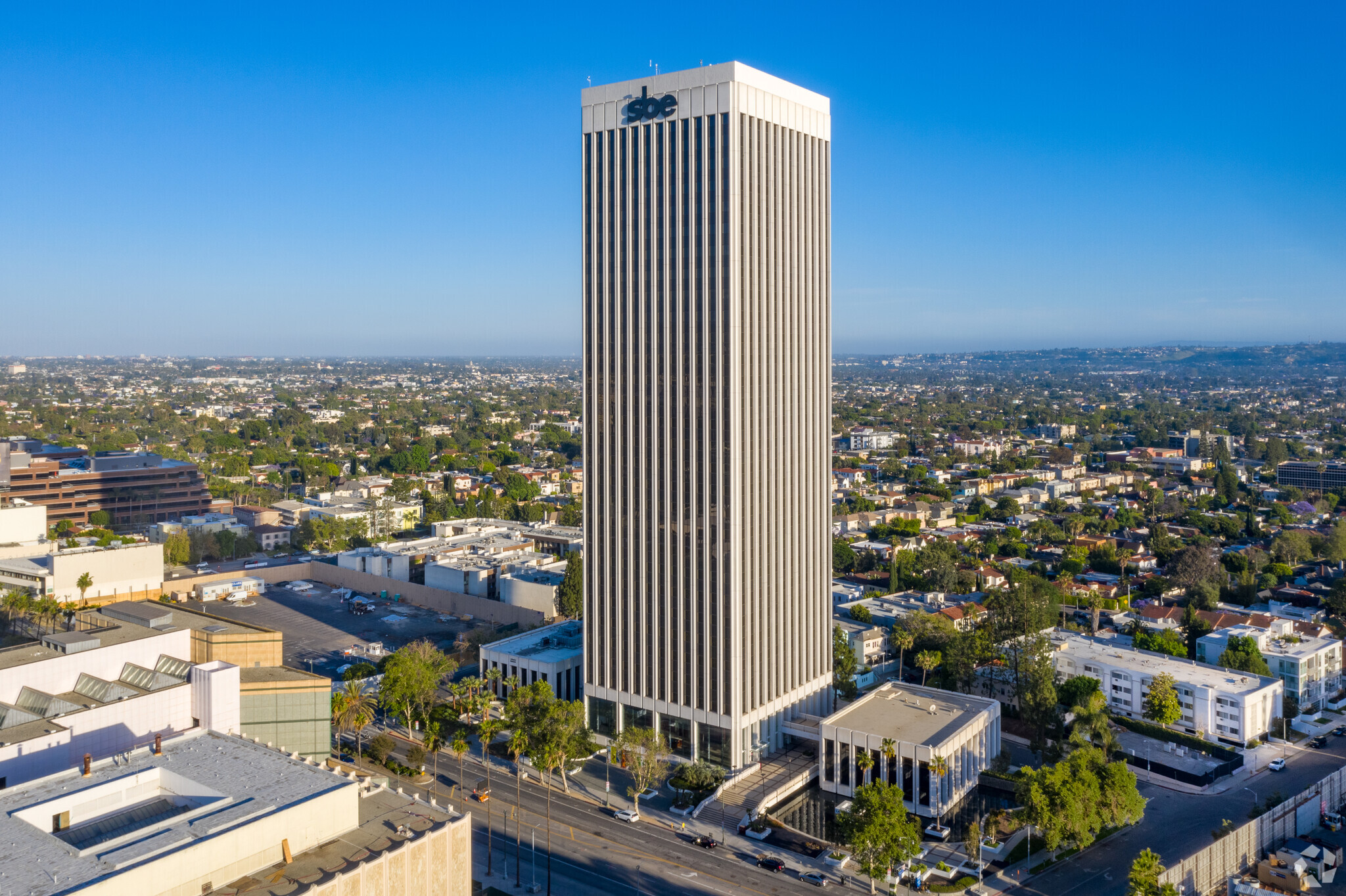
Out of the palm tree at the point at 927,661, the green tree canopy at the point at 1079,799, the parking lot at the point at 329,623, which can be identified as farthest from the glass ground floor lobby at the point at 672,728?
the parking lot at the point at 329,623

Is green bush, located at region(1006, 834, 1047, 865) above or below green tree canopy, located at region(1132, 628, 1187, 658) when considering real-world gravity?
below

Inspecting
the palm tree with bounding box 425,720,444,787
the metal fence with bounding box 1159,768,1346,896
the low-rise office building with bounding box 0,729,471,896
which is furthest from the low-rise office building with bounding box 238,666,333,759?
the metal fence with bounding box 1159,768,1346,896

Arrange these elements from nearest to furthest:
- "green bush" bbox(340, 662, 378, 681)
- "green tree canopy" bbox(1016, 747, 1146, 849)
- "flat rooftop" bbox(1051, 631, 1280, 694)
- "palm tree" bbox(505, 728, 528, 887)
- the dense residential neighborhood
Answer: "palm tree" bbox(505, 728, 528, 887) < "green tree canopy" bbox(1016, 747, 1146, 849) < the dense residential neighborhood < "flat rooftop" bbox(1051, 631, 1280, 694) < "green bush" bbox(340, 662, 378, 681)

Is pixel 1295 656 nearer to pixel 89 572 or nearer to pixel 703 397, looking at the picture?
pixel 703 397

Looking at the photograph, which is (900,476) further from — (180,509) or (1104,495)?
(180,509)

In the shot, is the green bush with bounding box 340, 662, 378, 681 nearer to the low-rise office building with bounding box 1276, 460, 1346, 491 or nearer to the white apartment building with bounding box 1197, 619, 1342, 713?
the white apartment building with bounding box 1197, 619, 1342, 713

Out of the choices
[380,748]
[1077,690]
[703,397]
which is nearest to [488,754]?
[380,748]

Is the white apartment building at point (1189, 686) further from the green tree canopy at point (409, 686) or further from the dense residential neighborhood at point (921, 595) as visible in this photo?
the green tree canopy at point (409, 686)

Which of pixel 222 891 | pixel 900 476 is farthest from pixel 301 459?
pixel 222 891
